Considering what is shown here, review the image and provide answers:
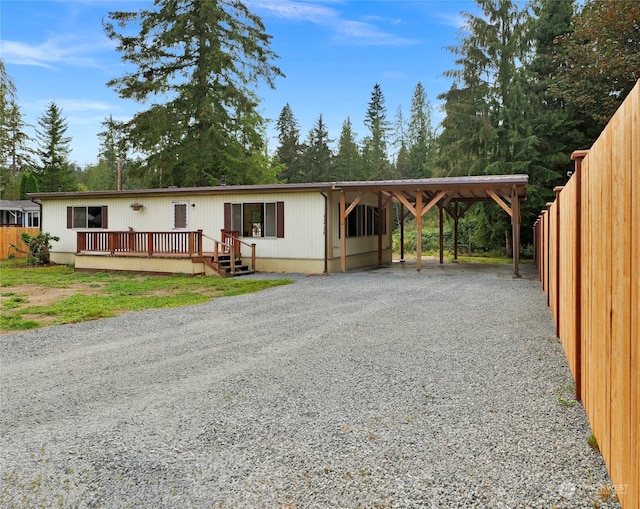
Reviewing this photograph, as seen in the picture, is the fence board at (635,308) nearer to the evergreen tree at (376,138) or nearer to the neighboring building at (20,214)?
the neighboring building at (20,214)

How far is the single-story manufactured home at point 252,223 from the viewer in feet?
44.7

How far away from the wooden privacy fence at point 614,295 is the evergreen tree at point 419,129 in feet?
136

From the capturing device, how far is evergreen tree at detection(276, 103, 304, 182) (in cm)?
4072

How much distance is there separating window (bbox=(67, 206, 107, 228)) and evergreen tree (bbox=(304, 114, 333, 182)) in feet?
74.6

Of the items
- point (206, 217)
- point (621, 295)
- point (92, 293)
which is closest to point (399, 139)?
point (206, 217)

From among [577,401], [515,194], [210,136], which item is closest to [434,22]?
[210,136]

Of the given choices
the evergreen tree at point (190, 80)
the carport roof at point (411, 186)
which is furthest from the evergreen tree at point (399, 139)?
the carport roof at point (411, 186)

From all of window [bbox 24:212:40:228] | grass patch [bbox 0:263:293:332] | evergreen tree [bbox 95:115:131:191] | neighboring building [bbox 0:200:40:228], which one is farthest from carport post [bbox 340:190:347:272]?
evergreen tree [bbox 95:115:131:191]

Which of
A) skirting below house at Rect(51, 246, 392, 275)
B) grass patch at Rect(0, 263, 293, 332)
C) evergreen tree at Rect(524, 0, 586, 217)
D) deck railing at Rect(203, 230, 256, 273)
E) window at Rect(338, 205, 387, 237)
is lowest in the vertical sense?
grass patch at Rect(0, 263, 293, 332)

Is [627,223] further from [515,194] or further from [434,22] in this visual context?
[434,22]

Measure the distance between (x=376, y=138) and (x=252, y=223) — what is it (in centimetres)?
3593

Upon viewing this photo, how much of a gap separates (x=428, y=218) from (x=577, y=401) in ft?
111

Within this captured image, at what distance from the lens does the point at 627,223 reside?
1947mm

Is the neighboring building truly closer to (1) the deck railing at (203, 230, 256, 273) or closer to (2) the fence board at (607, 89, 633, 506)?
(1) the deck railing at (203, 230, 256, 273)
